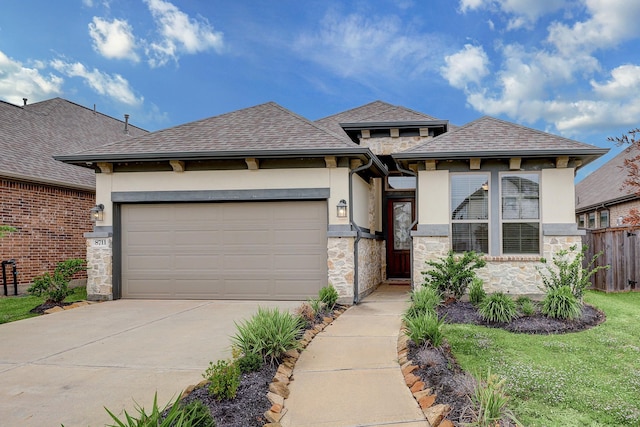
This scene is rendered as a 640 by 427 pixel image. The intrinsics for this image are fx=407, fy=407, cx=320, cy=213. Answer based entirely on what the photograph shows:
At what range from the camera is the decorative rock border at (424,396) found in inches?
124

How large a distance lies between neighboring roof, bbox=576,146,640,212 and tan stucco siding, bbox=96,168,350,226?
10015 millimetres

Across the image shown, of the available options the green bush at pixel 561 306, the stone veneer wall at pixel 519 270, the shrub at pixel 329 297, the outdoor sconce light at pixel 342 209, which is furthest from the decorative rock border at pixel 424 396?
the stone veneer wall at pixel 519 270

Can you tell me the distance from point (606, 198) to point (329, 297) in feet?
42.2

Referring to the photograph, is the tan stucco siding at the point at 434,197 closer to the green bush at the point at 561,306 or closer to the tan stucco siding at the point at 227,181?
the tan stucco siding at the point at 227,181

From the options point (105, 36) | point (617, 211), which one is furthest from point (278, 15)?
point (617, 211)

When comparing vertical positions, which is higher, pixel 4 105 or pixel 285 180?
pixel 4 105

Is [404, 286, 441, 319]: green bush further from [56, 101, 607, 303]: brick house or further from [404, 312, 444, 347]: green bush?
[56, 101, 607, 303]: brick house

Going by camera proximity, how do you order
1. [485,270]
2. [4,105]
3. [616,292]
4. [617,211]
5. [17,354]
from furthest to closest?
1. [617,211]
2. [4,105]
3. [616,292]
4. [485,270]
5. [17,354]

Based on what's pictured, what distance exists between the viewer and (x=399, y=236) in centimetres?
1255

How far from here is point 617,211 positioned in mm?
14375

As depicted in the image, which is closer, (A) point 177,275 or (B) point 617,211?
(A) point 177,275

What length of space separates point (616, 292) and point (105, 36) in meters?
18.2

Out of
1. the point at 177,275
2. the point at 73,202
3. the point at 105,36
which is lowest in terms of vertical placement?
the point at 177,275

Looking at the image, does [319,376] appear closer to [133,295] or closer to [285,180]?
[285,180]
